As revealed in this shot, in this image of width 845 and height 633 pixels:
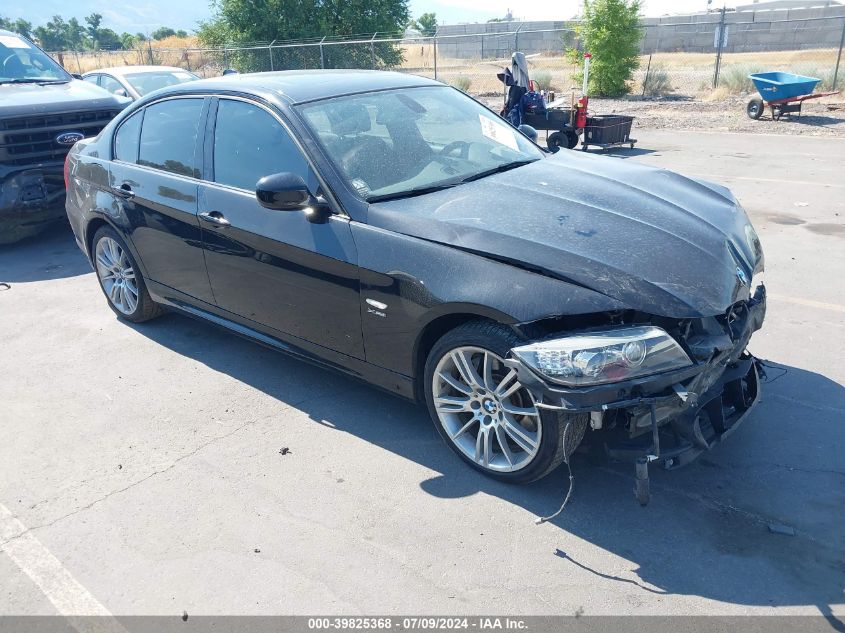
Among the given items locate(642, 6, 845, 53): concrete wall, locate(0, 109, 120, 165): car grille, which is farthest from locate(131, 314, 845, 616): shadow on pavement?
locate(642, 6, 845, 53): concrete wall

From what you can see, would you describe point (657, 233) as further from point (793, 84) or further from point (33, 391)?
point (793, 84)

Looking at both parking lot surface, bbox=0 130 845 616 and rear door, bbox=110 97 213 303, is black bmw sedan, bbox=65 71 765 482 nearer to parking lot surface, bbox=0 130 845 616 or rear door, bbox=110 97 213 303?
rear door, bbox=110 97 213 303

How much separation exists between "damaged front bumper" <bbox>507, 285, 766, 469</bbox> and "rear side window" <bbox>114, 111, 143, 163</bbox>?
3640 mm

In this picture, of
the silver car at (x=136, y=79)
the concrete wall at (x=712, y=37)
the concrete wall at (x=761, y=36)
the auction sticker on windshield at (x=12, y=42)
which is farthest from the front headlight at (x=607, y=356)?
the concrete wall at (x=761, y=36)

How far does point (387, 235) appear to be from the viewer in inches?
144

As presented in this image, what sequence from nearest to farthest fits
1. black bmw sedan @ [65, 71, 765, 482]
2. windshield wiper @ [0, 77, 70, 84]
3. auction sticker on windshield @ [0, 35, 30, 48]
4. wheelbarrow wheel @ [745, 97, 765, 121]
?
black bmw sedan @ [65, 71, 765, 482] < windshield wiper @ [0, 77, 70, 84] < auction sticker on windshield @ [0, 35, 30, 48] < wheelbarrow wheel @ [745, 97, 765, 121]

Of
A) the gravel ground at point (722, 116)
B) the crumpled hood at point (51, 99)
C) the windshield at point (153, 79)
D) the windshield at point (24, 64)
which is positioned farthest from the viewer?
the gravel ground at point (722, 116)

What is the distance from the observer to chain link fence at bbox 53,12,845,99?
69.6ft

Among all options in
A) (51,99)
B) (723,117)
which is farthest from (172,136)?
(723,117)

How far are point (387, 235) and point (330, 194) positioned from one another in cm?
46

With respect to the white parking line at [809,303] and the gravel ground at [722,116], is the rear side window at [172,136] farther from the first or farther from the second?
the gravel ground at [722,116]

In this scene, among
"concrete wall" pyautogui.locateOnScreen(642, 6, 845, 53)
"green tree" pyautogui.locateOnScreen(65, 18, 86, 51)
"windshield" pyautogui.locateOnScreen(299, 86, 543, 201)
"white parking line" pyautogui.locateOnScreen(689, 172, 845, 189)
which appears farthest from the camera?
"green tree" pyautogui.locateOnScreen(65, 18, 86, 51)

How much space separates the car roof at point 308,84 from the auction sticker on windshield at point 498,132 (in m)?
0.50

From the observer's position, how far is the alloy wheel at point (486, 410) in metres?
3.38
